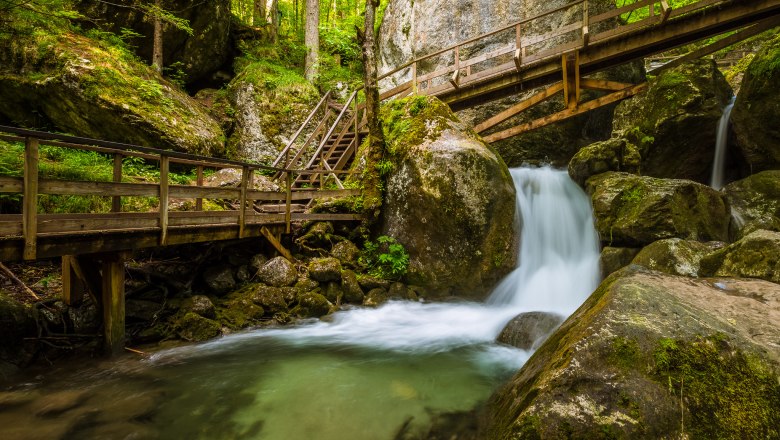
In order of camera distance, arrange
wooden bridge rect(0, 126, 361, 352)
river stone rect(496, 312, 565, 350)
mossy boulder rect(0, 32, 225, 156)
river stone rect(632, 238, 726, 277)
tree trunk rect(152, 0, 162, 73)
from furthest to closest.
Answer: tree trunk rect(152, 0, 162, 73), mossy boulder rect(0, 32, 225, 156), river stone rect(496, 312, 565, 350), river stone rect(632, 238, 726, 277), wooden bridge rect(0, 126, 361, 352)

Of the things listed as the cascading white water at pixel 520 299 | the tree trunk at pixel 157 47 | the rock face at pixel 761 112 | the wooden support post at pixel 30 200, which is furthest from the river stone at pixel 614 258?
the tree trunk at pixel 157 47

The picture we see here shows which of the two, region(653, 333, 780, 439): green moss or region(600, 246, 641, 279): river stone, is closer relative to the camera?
region(653, 333, 780, 439): green moss

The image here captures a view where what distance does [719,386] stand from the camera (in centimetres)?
Result: 235

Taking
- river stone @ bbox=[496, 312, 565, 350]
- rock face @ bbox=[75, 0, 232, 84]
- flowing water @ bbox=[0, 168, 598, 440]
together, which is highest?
rock face @ bbox=[75, 0, 232, 84]

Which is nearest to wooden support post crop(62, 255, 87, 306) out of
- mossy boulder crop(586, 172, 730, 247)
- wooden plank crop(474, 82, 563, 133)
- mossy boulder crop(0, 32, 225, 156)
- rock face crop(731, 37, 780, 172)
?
mossy boulder crop(0, 32, 225, 156)

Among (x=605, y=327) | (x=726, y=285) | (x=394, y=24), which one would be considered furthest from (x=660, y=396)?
(x=394, y=24)

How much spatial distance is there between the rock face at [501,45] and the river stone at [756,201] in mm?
6408

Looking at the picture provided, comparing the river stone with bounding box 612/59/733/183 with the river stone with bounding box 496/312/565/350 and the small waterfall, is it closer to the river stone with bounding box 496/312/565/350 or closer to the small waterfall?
the small waterfall

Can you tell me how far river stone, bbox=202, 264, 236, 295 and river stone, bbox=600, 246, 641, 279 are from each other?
7.27 metres

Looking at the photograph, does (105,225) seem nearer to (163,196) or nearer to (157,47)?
(163,196)

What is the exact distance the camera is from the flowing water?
3.77 m

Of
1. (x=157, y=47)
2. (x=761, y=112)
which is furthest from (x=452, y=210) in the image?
(x=157, y=47)

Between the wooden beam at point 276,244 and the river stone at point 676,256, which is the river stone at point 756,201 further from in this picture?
the wooden beam at point 276,244

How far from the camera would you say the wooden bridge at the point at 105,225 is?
392 cm
